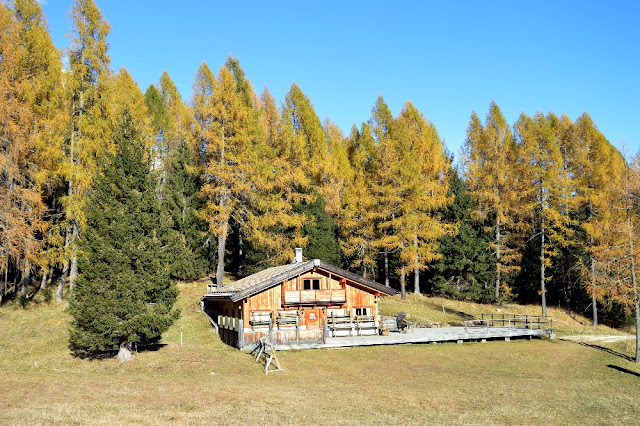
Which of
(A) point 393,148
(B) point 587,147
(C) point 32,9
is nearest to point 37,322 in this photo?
(C) point 32,9

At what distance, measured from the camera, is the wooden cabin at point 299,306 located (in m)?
27.2

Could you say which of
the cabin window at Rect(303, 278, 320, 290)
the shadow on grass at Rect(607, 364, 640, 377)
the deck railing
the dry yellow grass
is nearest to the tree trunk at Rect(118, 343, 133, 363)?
the cabin window at Rect(303, 278, 320, 290)

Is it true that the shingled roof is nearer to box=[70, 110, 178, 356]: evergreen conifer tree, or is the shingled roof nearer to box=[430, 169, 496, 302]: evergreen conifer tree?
box=[70, 110, 178, 356]: evergreen conifer tree

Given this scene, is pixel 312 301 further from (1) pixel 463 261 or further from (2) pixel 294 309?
(1) pixel 463 261

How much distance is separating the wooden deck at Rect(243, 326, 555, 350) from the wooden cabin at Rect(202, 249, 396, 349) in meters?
0.71

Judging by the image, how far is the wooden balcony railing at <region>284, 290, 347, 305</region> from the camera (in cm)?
2834

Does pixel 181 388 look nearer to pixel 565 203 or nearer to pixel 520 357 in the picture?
pixel 520 357

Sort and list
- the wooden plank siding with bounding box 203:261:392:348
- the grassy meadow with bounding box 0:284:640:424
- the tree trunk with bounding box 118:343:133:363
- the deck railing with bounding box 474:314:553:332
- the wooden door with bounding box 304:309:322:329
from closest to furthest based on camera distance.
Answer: the grassy meadow with bounding box 0:284:640:424 → the tree trunk with bounding box 118:343:133:363 → the wooden plank siding with bounding box 203:261:392:348 → the wooden door with bounding box 304:309:322:329 → the deck railing with bounding box 474:314:553:332

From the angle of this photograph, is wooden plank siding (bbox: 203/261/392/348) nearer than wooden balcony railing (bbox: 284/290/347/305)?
Yes

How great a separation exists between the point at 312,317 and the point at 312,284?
198cm

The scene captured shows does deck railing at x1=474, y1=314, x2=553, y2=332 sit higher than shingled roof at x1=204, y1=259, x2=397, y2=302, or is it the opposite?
shingled roof at x1=204, y1=259, x2=397, y2=302

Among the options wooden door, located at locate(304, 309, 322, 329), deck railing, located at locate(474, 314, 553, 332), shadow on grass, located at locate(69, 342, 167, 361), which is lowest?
deck railing, located at locate(474, 314, 553, 332)

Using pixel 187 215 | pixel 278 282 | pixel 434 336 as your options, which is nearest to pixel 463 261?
pixel 434 336

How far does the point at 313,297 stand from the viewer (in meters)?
28.9
